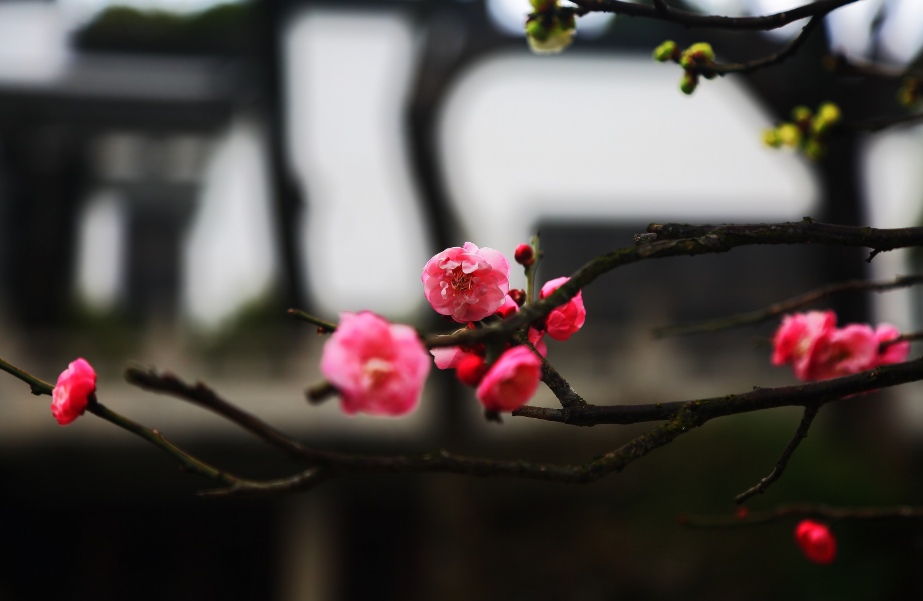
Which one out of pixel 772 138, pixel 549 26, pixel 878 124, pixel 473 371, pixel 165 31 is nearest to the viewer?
pixel 473 371

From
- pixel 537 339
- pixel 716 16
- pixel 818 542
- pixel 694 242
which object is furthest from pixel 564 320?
pixel 818 542

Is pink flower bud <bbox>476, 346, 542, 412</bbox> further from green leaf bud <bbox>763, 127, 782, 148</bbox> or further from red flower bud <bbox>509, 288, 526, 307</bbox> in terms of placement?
green leaf bud <bbox>763, 127, 782, 148</bbox>

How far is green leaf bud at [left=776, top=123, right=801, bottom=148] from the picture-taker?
4.09 feet

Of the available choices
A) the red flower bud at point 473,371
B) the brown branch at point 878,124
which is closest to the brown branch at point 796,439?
the red flower bud at point 473,371

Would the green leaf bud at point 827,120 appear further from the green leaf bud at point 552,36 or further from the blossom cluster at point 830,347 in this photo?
the green leaf bud at point 552,36

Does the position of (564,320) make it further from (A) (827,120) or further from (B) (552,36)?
(A) (827,120)

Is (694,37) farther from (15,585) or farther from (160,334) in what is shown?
(15,585)

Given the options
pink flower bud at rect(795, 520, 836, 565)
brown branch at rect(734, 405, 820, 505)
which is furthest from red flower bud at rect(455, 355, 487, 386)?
pink flower bud at rect(795, 520, 836, 565)

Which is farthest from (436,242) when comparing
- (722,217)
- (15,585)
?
(722,217)

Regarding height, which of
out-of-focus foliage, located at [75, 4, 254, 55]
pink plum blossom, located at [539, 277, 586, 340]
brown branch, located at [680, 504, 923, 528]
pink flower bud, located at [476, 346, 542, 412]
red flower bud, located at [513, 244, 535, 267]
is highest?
out-of-focus foliage, located at [75, 4, 254, 55]

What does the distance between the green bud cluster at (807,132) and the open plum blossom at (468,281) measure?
34.7 inches

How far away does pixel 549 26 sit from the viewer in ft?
2.68

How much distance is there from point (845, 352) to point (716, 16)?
0.48m

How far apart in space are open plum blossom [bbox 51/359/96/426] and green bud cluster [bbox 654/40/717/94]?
79 cm
